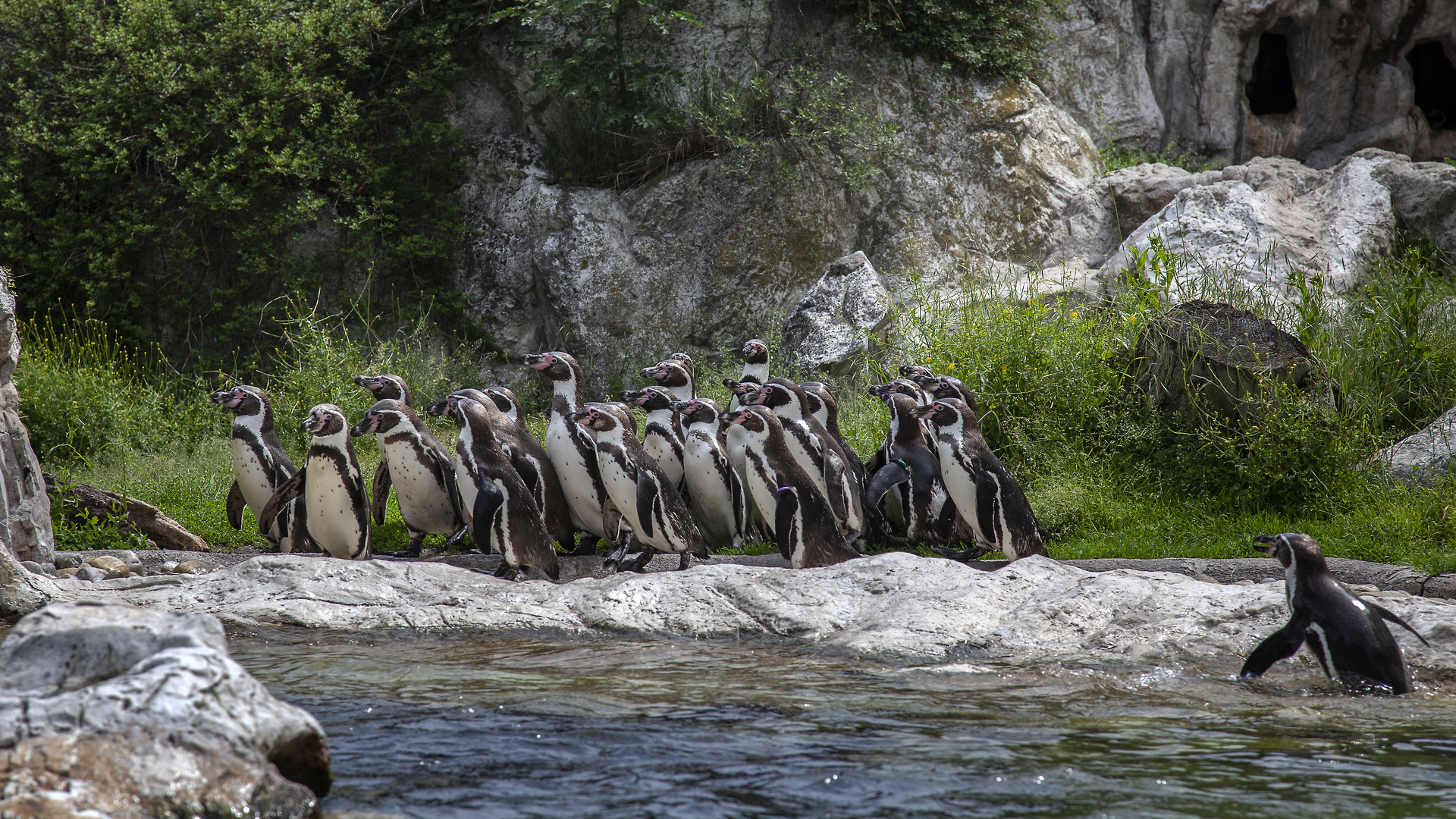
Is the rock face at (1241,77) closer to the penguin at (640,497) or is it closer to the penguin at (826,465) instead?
the penguin at (826,465)

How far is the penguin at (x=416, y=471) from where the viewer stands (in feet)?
21.4

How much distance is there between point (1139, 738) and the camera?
3.29 meters

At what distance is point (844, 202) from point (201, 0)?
8227 mm

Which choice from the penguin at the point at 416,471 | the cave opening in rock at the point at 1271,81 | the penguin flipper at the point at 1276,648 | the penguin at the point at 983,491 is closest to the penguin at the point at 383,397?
the penguin at the point at 416,471

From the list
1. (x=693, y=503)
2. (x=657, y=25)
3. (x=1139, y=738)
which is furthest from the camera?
(x=657, y=25)

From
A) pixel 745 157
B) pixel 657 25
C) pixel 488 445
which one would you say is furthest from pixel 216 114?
pixel 488 445

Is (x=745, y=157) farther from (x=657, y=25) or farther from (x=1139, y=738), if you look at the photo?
(x=1139, y=738)

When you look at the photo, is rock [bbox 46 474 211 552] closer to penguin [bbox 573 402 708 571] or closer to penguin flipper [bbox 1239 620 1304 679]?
penguin [bbox 573 402 708 571]

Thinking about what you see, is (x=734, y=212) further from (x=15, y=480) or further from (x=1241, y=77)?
(x=15, y=480)

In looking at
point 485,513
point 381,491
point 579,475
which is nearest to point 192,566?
point 381,491

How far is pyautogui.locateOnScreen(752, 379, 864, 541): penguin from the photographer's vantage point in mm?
6605

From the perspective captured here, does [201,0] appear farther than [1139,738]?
Yes

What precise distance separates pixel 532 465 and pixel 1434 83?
16603mm

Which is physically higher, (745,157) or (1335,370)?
(745,157)
